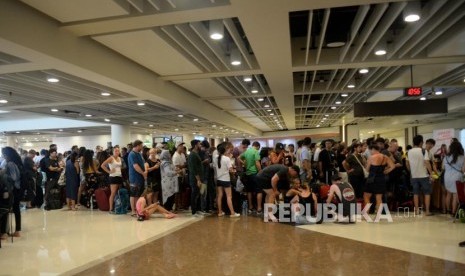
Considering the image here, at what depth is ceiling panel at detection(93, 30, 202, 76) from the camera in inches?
217

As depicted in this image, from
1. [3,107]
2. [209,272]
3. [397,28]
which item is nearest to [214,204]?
[209,272]

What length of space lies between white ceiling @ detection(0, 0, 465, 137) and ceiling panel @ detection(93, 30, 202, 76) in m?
0.02

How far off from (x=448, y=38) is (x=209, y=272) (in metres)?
5.43

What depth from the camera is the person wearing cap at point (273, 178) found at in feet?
22.3

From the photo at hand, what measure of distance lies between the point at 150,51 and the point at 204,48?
95 cm

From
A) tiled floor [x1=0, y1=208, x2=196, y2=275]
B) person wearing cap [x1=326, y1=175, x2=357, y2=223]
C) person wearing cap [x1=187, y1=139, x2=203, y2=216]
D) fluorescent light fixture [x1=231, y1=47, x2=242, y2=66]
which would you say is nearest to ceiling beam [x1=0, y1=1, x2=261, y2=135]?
person wearing cap [x1=187, y1=139, x2=203, y2=216]

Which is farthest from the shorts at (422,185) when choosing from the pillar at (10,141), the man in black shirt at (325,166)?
the pillar at (10,141)

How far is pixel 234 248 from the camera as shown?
4953mm

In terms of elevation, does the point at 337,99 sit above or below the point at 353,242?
above

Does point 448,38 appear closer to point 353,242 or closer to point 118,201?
point 353,242

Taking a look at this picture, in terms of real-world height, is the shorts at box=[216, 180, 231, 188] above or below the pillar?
below

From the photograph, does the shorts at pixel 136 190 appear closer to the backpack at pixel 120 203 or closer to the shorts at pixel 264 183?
the backpack at pixel 120 203

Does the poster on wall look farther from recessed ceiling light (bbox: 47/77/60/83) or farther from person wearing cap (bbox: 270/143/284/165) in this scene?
recessed ceiling light (bbox: 47/77/60/83)

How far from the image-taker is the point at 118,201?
26.7 ft
